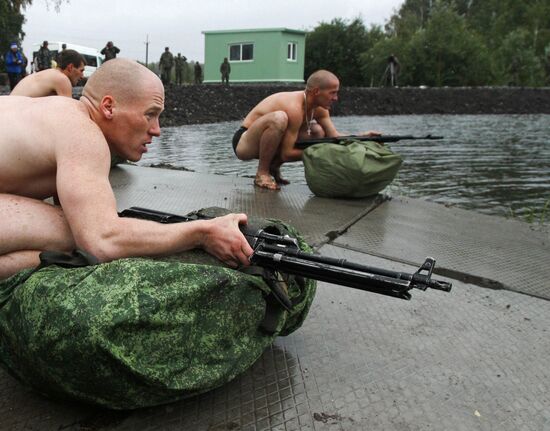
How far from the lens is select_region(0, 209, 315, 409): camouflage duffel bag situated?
1.63m

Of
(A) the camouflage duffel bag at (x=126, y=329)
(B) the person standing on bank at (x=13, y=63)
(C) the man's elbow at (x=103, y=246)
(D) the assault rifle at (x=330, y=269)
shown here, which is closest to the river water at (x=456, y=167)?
(D) the assault rifle at (x=330, y=269)

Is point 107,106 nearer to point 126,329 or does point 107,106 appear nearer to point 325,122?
point 126,329

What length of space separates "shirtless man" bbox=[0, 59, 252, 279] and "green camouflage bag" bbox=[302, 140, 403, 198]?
3.05 meters

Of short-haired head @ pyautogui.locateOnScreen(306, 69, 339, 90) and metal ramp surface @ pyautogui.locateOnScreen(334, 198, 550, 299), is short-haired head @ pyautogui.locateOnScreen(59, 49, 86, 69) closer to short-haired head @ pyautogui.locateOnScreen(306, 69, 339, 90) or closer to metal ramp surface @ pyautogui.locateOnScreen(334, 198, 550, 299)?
short-haired head @ pyautogui.locateOnScreen(306, 69, 339, 90)

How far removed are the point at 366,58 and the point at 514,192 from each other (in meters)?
39.2

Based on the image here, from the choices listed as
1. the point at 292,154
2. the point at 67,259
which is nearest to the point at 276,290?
the point at 67,259

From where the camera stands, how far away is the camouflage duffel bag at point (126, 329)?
163 centimetres

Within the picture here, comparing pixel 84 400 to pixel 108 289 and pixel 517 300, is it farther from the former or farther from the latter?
pixel 517 300

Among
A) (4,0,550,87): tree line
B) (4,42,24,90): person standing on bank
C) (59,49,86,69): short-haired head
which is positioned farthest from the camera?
(4,0,550,87): tree line

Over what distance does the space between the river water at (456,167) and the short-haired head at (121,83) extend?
16.2ft

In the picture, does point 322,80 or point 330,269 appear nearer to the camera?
point 330,269

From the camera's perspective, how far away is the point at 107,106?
2279 millimetres

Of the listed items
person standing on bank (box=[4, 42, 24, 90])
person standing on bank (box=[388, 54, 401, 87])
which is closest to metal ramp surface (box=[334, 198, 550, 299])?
person standing on bank (box=[4, 42, 24, 90])

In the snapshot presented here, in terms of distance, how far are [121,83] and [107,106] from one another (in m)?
0.11
